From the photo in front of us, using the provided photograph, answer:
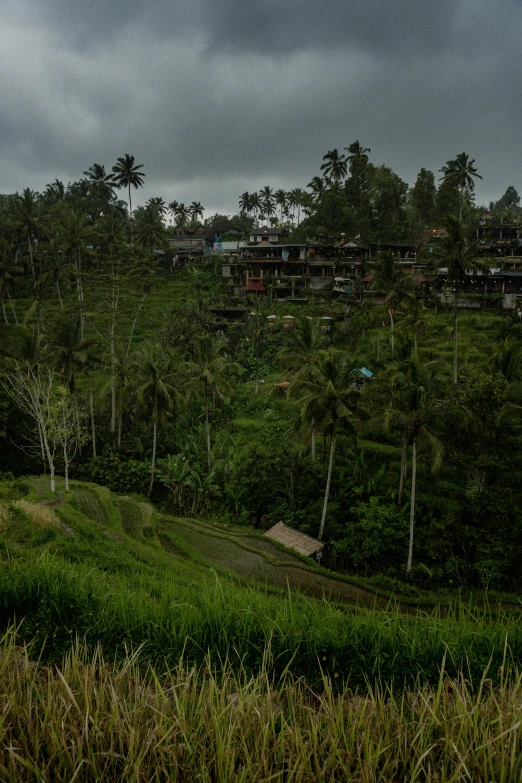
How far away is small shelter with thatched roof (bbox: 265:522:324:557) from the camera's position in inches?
834

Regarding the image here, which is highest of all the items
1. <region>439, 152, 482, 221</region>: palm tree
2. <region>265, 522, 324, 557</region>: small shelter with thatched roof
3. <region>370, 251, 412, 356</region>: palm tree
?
<region>439, 152, 482, 221</region>: palm tree

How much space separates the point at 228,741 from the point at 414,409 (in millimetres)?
17397

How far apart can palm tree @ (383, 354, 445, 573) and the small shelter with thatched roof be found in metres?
4.10

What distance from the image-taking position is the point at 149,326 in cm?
5028

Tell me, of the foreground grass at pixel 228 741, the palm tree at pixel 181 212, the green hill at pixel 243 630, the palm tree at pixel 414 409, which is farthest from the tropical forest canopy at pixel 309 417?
the palm tree at pixel 181 212

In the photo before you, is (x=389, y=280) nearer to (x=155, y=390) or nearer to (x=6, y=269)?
(x=155, y=390)

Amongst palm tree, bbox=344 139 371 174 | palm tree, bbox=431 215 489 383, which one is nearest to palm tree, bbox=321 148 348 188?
palm tree, bbox=344 139 371 174

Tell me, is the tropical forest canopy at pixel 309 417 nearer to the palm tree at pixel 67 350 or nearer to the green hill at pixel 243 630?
the palm tree at pixel 67 350

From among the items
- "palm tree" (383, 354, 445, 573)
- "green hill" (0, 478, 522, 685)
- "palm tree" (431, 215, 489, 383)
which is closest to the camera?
"green hill" (0, 478, 522, 685)

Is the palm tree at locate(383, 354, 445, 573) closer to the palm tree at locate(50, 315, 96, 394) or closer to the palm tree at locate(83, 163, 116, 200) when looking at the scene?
the palm tree at locate(50, 315, 96, 394)

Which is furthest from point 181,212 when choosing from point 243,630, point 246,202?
point 243,630

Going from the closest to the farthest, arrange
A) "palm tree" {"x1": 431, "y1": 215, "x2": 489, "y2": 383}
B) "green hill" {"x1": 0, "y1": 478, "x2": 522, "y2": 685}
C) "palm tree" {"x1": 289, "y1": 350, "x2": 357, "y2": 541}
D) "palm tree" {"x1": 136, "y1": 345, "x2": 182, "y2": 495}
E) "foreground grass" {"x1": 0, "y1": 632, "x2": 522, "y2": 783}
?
"foreground grass" {"x1": 0, "y1": 632, "x2": 522, "y2": 783}, "green hill" {"x1": 0, "y1": 478, "x2": 522, "y2": 685}, "palm tree" {"x1": 289, "y1": 350, "x2": 357, "y2": 541}, "palm tree" {"x1": 136, "y1": 345, "x2": 182, "y2": 495}, "palm tree" {"x1": 431, "y1": 215, "x2": 489, "y2": 383}

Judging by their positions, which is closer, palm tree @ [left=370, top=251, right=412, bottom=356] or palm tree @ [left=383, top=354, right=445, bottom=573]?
palm tree @ [left=383, top=354, right=445, bottom=573]

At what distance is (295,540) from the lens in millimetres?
21812
